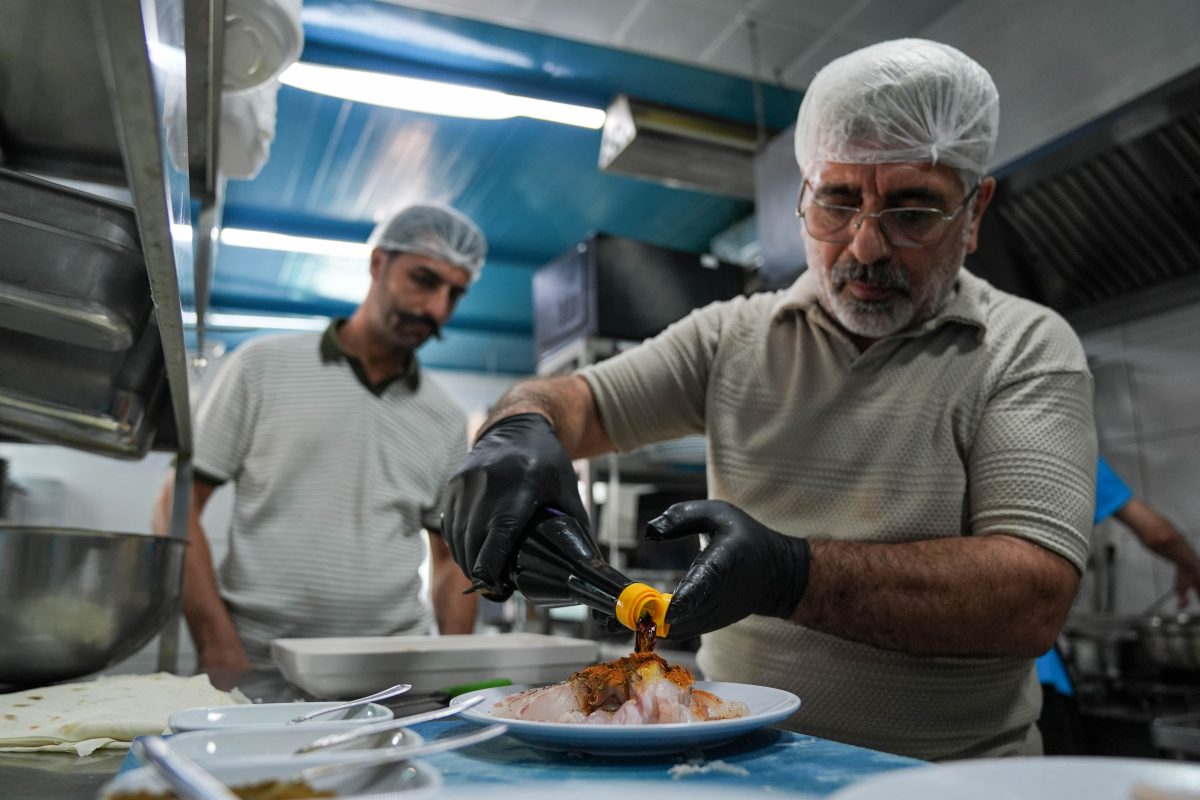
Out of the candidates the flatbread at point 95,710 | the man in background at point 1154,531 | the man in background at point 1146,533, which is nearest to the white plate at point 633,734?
the flatbread at point 95,710

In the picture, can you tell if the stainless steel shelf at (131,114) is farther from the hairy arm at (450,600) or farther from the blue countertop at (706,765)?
the hairy arm at (450,600)

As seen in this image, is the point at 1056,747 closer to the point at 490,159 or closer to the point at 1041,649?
the point at 1041,649

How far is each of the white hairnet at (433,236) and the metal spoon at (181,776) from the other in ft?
8.06

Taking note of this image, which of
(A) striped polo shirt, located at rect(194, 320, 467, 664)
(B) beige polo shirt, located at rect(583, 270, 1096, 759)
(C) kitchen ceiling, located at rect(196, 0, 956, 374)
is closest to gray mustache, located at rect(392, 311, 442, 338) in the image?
(A) striped polo shirt, located at rect(194, 320, 467, 664)

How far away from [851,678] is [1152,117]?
2.30 metres

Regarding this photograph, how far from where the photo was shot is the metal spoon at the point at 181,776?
467 millimetres

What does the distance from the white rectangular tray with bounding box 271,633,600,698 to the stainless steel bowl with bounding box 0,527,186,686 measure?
0.87 feet

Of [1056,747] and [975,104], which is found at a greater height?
[975,104]

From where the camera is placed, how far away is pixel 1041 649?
1.28 m

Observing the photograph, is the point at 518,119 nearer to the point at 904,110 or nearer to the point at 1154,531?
the point at 904,110

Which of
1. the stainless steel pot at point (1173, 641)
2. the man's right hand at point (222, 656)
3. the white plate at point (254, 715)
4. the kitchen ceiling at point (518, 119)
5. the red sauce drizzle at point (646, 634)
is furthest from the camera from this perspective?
the kitchen ceiling at point (518, 119)

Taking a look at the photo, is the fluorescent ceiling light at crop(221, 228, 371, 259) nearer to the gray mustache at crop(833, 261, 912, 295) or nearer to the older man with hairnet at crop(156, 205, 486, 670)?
the older man with hairnet at crop(156, 205, 486, 670)

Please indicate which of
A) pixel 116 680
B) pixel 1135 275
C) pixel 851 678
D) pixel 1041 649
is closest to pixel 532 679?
pixel 851 678

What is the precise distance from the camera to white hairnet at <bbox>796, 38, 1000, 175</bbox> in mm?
1453
